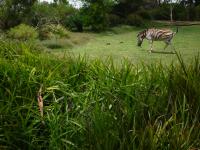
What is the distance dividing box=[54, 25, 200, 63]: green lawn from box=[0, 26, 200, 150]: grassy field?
350 cm

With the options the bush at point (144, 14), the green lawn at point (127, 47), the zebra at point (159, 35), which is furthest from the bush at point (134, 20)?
the zebra at point (159, 35)

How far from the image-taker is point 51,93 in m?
3.41

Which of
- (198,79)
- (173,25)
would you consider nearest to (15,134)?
(198,79)

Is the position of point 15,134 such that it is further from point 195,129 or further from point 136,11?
point 136,11

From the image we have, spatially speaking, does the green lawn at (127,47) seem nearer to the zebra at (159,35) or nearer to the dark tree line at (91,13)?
the zebra at (159,35)

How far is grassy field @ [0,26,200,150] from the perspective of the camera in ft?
8.74

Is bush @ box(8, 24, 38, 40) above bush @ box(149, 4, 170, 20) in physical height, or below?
above

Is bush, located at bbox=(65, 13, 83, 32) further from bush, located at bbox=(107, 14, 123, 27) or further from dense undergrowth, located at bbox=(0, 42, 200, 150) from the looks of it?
dense undergrowth, located at bbox=(0, 42, 200, 150)

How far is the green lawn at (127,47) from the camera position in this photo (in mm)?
8141

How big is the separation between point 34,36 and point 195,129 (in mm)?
6857

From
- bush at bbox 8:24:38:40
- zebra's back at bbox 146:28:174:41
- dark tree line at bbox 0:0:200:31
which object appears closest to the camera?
bush at bbox 8:24:38:40

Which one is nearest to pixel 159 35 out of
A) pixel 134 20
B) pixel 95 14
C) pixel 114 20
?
pixel 95 14

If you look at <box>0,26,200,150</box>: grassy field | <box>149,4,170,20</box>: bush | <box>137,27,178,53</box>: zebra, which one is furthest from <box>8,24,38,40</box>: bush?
<box>149,4,170,20</box>: bush

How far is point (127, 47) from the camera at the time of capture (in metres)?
9.59
